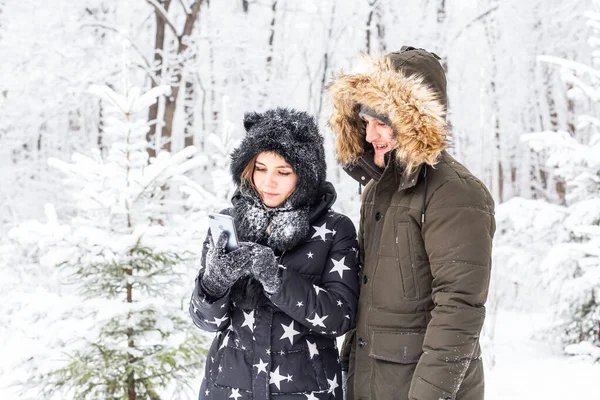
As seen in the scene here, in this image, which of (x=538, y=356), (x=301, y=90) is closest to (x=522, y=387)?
(x=538, y=356)

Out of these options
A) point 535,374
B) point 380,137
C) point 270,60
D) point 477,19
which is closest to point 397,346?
point 380,137

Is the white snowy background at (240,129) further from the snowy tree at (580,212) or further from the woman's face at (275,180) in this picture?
the woman's face at (275,180)

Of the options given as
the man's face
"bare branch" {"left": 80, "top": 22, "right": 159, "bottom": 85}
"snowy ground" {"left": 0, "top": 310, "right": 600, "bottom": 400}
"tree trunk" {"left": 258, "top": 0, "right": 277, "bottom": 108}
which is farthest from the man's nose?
"tree trunk" {"left": 258, "top": 0, "right": 277, "bottom": 108}

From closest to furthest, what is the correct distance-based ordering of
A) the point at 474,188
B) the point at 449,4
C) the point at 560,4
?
the point at 474,188
the point at 560,4
the point at 449,4

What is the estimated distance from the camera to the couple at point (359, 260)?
2.20 m

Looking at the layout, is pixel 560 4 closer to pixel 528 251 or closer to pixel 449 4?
pixel 449 4

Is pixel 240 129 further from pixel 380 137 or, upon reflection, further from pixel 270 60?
pixel 380 137

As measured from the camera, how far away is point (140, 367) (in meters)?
4.58

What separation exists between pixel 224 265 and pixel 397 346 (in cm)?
77

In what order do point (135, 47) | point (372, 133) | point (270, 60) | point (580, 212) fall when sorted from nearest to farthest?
point (372, 133) < point (580, 212) < point (135, 47) < point (270, 60)

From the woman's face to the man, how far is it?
39 cm

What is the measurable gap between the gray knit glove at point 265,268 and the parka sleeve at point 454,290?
63cm

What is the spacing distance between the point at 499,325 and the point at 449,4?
9382mm

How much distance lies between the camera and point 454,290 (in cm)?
215
